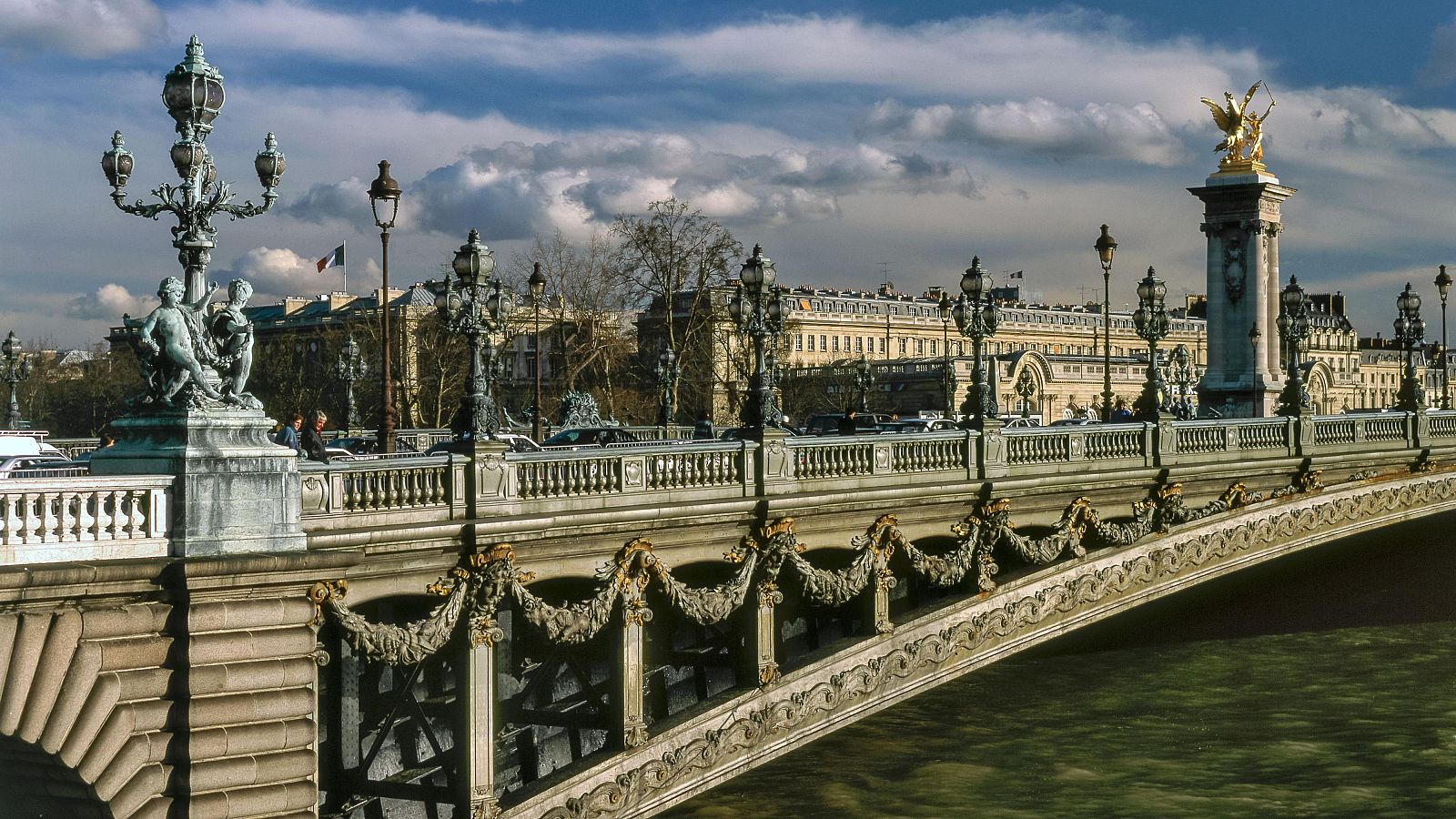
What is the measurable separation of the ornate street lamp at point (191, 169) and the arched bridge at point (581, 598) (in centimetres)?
233

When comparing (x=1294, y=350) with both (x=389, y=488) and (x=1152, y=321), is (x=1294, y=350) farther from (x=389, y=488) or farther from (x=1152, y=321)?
(x=389, y=488)

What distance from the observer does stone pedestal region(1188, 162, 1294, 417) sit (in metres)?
51.5

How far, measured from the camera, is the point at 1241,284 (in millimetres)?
52219

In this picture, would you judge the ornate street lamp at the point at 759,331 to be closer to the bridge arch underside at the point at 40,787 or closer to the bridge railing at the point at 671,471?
the bridge railing at the point at 671,471

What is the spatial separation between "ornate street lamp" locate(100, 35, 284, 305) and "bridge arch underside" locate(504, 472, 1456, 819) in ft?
25.9

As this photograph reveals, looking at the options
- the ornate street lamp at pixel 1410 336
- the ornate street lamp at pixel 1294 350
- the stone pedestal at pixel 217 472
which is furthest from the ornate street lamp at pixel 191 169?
the ornate street lamp at pixel 1410 336

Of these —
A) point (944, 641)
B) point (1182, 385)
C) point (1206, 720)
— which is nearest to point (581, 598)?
point (944, 641)

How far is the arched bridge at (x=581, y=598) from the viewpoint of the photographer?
663 inches

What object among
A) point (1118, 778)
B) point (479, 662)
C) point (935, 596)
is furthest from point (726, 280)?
point (479, 662)

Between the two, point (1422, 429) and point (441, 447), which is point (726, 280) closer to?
point (1422, 429)

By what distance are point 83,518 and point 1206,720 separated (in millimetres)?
23090

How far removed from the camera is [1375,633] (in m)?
42.3

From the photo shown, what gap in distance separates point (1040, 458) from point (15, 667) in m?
18.2

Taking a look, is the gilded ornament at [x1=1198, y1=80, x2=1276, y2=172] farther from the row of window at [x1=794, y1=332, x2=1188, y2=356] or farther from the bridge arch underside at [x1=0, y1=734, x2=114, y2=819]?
the row of window at [x1=794, y1=332, x2=1188, y2=356]
